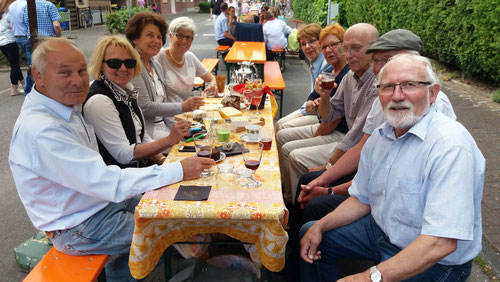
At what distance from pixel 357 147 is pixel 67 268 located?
210 centimetres

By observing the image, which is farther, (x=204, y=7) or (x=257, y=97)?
(x=204, y=7)

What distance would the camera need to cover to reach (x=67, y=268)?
6.46 ft

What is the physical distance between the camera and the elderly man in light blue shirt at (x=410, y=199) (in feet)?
5.18

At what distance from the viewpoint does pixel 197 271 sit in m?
2.24

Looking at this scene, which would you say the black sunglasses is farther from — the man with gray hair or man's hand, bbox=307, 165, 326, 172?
man's hand, bbox=307, 165, 326, 172

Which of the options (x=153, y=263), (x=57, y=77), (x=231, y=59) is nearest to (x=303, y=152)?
(x=153, y=263)

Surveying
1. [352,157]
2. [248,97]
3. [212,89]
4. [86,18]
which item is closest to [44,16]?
[212,89]

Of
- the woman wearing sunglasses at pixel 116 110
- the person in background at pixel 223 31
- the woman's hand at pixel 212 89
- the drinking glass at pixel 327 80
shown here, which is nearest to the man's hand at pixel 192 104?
the woman's hand at pixel 212 89

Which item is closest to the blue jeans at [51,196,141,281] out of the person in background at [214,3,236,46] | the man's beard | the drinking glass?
the man's beard

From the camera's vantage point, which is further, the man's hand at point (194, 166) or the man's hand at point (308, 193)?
the man's hand at point (308, 193)

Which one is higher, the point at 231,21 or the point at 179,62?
the point at 231,21

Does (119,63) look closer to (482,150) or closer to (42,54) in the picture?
(42,54)

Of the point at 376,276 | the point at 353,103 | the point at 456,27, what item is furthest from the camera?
the point at 456,27

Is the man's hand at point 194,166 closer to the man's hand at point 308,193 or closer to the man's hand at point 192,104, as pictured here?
the man's hand at point 308,193
